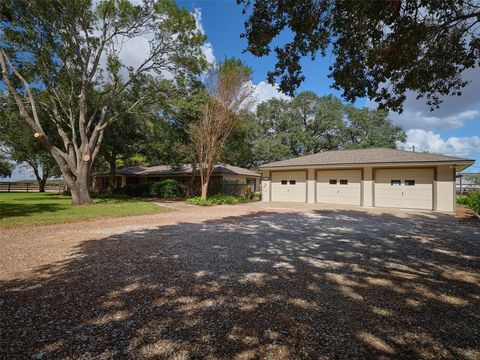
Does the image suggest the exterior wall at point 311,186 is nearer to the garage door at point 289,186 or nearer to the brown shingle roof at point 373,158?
the garage door at point 289,186

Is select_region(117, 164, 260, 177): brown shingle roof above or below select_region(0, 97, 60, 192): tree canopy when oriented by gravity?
below

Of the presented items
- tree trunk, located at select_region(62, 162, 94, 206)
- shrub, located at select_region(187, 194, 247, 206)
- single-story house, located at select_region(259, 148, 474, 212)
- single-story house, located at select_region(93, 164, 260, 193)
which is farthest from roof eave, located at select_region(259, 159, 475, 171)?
tree trunk, located at select_region(62, 162, 94, 206)

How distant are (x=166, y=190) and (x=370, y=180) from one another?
1689 centimetres

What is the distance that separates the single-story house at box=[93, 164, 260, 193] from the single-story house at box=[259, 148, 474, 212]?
4950mm

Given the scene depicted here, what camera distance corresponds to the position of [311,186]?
20078mm

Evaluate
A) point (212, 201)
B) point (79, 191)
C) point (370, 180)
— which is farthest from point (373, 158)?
point (79, 191)

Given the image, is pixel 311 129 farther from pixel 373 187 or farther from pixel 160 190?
pixel 160 190

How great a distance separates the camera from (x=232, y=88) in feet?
55.7

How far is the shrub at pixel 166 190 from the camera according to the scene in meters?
24.1

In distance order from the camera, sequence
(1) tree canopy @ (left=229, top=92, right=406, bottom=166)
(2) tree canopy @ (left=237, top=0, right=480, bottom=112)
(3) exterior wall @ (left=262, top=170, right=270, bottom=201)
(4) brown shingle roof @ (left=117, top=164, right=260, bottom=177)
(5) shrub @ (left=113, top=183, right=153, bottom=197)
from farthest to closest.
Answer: (1) tree canopy @ (left=229, top=92, right=406, bottom=166) → (4) brown shingle roof @ (left=117, top=164, right=260, bottom=177) → (5) shrub @ (left=113, top=183, right=153, bottom=197) → (3) exterior wall @ (left=262, top=170, right=270, bottom=201) → (2) tree canopy @ (left=237, top=0, right=480, bottom=112)

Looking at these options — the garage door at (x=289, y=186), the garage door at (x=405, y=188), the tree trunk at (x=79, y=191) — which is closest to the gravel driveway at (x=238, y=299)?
the tree trunk at (x=79, y=191)

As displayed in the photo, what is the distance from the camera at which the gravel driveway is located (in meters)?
2.48

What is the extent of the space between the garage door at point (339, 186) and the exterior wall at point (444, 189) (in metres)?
4.26

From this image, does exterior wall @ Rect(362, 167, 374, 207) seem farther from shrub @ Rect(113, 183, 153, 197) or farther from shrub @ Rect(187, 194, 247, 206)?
shrub @ Rect(113, 183, 153, 197)
